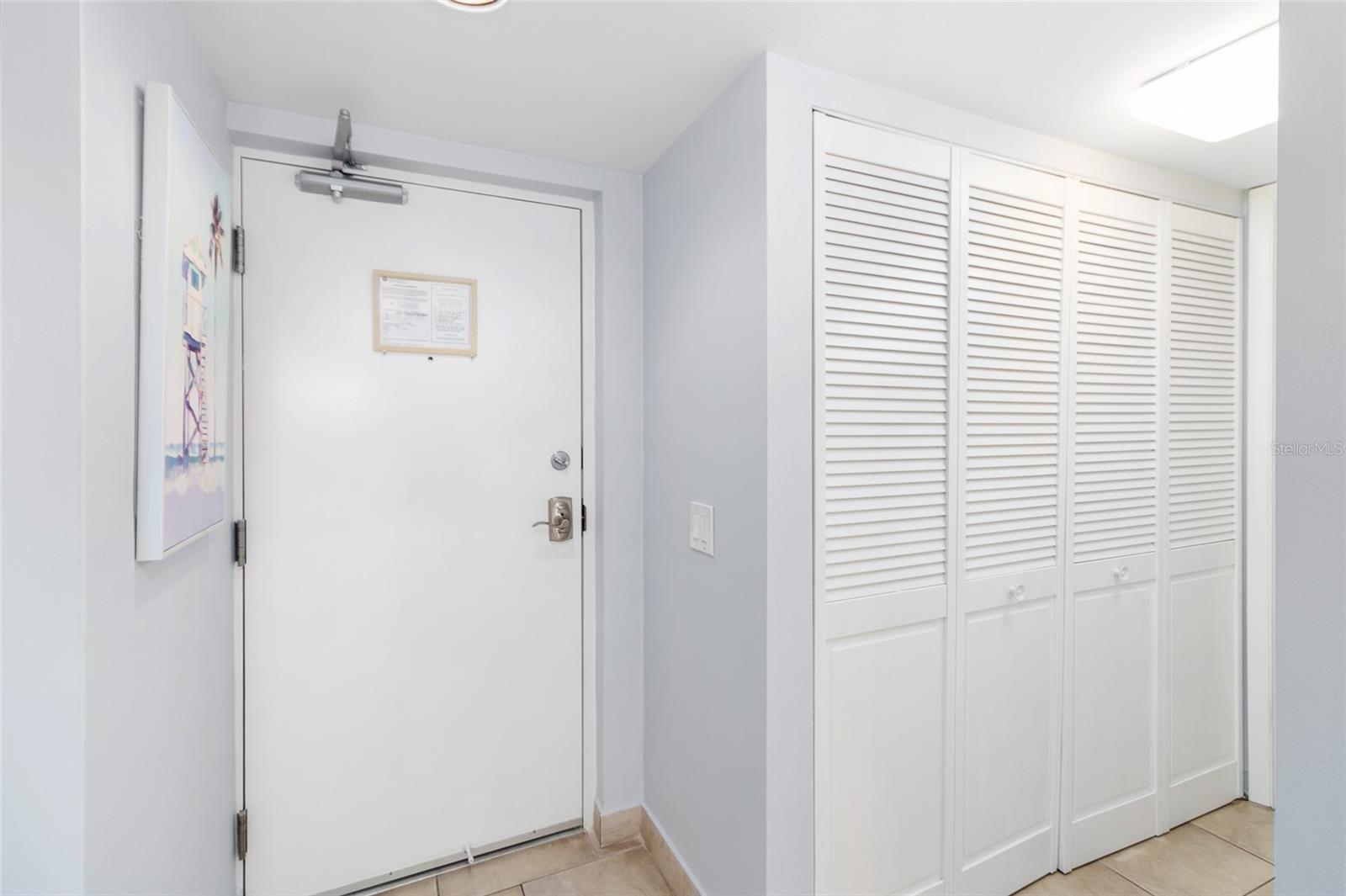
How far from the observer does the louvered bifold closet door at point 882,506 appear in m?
1.59

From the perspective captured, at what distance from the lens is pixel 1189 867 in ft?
6.64

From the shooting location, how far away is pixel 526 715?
7.04ft

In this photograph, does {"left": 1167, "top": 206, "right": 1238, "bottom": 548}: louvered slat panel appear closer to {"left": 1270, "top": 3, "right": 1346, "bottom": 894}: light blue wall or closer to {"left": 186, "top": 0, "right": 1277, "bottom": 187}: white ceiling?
{"left": 186, "top": 0, "right": 1277, "bottom": 187}: white ceiling

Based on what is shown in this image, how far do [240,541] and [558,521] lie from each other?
905mm

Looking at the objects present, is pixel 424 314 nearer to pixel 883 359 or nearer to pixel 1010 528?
pixel 883 359

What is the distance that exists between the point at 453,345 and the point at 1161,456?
2380 millimetres

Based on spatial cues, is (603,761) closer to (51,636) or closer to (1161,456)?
(51,636)

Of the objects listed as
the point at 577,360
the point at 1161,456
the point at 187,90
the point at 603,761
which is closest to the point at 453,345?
the point at 577,360

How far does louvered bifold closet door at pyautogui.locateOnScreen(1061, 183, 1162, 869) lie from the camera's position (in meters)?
1.98

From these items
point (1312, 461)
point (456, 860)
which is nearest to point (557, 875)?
point (456, 860)

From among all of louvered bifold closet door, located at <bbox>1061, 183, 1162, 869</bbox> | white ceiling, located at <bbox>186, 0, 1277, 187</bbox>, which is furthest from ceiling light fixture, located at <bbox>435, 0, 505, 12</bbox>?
louvered bifold closet door, located at <bbox>1061, 183, 1162, 869</bbox>

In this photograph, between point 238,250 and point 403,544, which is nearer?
point 238,250

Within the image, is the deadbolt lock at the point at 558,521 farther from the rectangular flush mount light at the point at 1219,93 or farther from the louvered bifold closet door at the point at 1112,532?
the rectangular flush mount light at the point at 1219,93

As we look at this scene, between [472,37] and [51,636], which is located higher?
[472,37]
